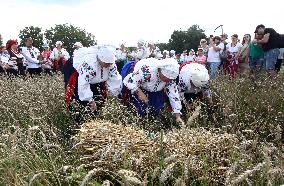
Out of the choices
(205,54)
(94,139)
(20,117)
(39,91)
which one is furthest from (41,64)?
(94,139)

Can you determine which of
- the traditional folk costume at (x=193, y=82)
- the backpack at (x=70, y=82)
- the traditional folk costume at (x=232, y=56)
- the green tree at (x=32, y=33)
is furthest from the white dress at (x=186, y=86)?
the green tree at (x=32, y=33)

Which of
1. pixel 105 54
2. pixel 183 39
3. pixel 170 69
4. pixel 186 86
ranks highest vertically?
pixel 105 54

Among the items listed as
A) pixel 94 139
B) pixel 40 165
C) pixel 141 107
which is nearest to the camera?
pixel 40 165

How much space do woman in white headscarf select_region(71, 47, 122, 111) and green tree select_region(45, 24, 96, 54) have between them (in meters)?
37.5

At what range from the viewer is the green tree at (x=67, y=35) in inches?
1716

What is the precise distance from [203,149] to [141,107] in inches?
96.7

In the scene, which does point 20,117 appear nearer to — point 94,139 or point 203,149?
point 94,139

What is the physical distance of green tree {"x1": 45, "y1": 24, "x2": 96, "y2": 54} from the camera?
1716 inches

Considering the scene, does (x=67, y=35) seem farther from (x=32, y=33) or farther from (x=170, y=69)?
(x=170, y=69)

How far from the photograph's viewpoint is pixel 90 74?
5.39 metres

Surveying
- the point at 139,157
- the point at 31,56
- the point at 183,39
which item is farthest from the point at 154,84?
the point at 183,39

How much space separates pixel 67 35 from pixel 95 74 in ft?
130

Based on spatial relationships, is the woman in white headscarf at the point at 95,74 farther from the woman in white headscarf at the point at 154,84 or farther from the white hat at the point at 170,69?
the white hat at the point at 170,69

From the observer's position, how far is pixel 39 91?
562cm
